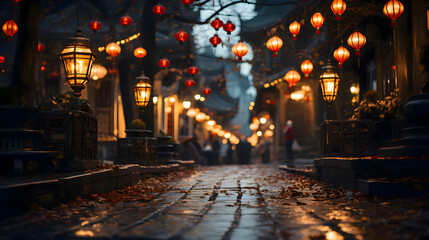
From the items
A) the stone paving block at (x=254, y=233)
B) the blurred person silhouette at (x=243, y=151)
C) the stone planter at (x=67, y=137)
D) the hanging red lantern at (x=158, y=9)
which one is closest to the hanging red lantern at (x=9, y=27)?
the hanging red lantern at (x=158, y=9)

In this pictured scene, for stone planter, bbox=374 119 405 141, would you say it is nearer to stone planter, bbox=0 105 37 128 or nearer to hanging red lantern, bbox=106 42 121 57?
hanging red lantern, bbox=106 42 121 57

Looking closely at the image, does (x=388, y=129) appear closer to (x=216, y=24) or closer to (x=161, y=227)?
(x=216, y=24)

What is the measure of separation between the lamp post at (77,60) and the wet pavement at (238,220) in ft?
8.14

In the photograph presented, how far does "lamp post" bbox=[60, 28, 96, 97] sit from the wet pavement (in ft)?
8.14

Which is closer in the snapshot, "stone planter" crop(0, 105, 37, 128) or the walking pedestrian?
"stone planter" crop(0, 105, 37, 128)

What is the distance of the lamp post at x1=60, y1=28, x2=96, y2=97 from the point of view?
825 centimetres

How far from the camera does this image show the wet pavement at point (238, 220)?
420 cm

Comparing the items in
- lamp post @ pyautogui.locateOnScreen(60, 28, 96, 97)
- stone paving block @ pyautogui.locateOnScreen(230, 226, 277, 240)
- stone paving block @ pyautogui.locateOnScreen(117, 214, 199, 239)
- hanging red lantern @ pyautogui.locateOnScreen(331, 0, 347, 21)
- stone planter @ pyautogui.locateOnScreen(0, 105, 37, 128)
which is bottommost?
stone paving block @ pyautogui.locateOnScreen(230, 226, 277, 240)

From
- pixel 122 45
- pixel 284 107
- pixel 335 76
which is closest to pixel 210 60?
pixel 284 107

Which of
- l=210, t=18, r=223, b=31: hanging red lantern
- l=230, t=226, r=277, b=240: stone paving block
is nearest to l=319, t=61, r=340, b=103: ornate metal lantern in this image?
l=210, t=18, r=223, b=31: hanging red lantern

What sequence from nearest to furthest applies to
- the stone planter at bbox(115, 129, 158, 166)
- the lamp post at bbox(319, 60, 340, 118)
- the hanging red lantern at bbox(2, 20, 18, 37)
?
the lamp post at bbox(319, 60, 340, 118), the stone planter at bbox(115, 129, 158, 166), the hanging red lantern at bbox(2, 20, 18, 37)

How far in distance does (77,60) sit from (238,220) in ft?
14.7

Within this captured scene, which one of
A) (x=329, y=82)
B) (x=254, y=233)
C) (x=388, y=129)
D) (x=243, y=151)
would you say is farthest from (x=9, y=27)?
(x=243, y=151)

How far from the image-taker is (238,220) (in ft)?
16.8
